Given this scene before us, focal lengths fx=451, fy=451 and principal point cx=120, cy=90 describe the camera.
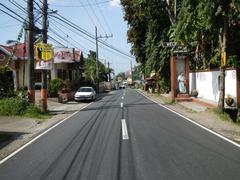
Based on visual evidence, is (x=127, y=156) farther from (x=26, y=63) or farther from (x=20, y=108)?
(x=26, y=63)

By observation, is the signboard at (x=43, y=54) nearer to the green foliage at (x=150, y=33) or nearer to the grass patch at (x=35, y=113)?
the grass patch at (x=35, y=113)

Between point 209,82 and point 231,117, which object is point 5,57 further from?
point 231,117

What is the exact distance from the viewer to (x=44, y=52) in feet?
98.3

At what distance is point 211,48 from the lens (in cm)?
3562

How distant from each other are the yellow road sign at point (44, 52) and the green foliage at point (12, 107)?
4.49 m

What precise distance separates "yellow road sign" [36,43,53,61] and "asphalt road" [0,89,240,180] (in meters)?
13.8

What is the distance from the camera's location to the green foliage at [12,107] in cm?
2528

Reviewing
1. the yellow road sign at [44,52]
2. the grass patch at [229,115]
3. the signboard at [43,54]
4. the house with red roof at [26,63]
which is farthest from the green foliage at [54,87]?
the grass patch at [229,115]

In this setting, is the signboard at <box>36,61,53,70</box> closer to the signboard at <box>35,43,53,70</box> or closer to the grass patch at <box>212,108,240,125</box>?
the signboard at <box>35,43,53,70</box>

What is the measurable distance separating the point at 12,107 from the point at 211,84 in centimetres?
1406

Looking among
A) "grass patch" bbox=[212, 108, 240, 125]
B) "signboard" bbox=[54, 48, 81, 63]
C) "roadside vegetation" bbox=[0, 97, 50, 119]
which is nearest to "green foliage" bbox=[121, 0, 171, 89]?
"signboard" bbox=[54, 48, 81, 63]

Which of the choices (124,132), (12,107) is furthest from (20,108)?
(124,132)

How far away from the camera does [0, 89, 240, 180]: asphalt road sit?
912 cm

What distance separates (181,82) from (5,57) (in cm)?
2190
